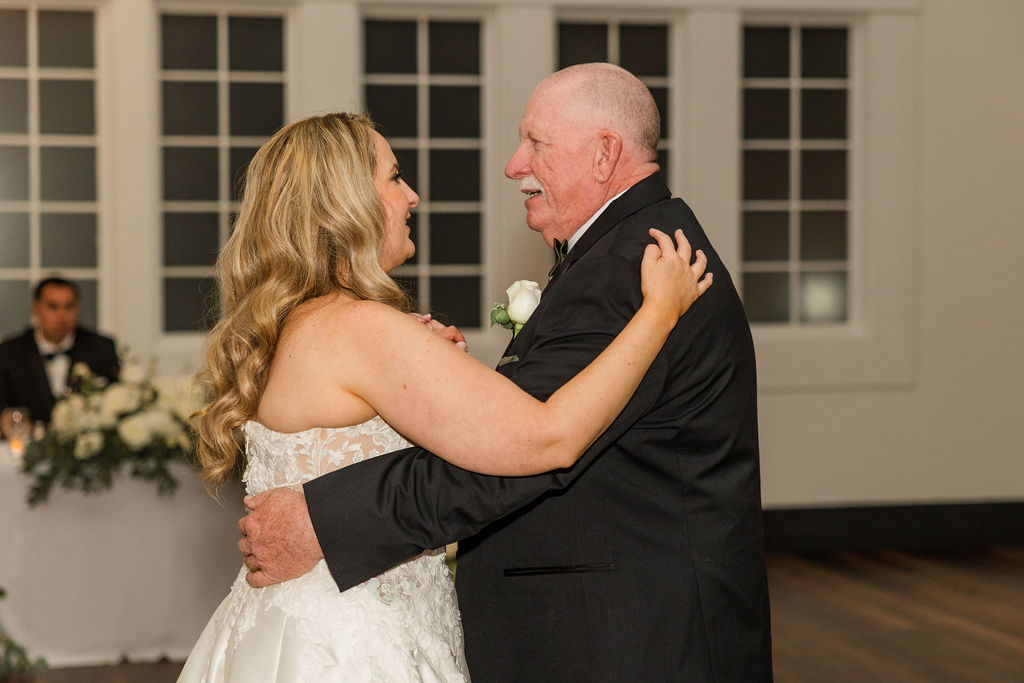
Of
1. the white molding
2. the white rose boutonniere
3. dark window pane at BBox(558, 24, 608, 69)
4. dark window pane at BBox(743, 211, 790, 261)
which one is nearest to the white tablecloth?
the white molding

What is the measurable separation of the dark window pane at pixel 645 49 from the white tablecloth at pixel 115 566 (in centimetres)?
413

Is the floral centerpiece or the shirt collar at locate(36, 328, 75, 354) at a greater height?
the shirt collar at locate(36, 328, 75, 354)

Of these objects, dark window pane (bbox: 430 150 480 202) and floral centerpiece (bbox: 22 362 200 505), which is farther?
dark window pane (bbox: 430 150 480 202)

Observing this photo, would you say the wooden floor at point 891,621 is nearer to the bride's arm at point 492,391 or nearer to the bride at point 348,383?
the bride at point 348,383

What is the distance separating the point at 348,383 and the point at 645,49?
6110 mm

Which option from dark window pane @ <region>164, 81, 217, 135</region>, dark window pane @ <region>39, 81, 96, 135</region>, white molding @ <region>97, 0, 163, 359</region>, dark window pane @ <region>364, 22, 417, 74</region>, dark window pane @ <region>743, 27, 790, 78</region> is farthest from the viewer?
dark window pane @ <region>743, 27, 790, 78</region>

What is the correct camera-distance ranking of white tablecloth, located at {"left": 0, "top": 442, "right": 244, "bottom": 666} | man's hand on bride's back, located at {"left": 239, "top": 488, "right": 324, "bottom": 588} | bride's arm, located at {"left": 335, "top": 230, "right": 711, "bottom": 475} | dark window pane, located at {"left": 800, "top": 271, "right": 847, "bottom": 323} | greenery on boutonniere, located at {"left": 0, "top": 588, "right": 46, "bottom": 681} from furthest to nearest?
1. dark window pane, located at {"left": 800, "top": 271, "right": 847, "bottom": 323}
2. white tablecloth, located at {"left": 0, "top": 442, "right": 244, "bottom": 666}
3. greenery on boutonniere, located at {"left": 0, "top": 588, "right": 46, "bottom": 681}
4. man's hand on bride's back, located at {"left": 239, "top": 488, "right": 324, "bottom": 588}
5. bride's arm, located at {"left": 335, "top": 230, "right": 711, "bottom": 475}

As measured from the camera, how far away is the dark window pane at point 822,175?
7914 mm

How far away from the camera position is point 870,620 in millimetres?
5758

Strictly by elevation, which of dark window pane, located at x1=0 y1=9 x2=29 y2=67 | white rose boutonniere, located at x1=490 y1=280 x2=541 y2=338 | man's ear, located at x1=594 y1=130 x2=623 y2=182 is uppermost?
dark window pane, located at x1=0 y1=9 x2=29 y2=67

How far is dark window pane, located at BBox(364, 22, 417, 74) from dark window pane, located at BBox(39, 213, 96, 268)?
2.01 metres

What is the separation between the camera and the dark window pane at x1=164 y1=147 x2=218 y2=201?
7.23 metres

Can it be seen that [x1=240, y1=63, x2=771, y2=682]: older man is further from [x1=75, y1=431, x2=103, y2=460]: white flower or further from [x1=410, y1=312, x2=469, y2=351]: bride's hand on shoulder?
[x1=75, y1=431, x2=103, y2=460]: white flower

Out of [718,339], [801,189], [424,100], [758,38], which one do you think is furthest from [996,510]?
[718,339]
